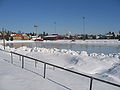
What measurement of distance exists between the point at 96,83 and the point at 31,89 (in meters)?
2.94

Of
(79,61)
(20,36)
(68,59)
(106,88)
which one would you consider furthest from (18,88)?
(20,36)

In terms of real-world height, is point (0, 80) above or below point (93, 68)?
above

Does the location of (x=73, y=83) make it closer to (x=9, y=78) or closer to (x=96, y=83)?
(x=96, y=83)

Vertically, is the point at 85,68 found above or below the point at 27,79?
below

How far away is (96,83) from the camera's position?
7.55 meters

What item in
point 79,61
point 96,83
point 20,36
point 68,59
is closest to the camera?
point 96,83

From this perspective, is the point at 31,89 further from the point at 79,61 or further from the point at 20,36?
the point at 20,36

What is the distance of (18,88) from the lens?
19.5 ft

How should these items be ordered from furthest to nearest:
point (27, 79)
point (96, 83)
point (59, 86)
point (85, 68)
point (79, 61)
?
point (79, 61) → point (85, 68) → point (96, 83) → point (27, 79) → point (59, 86)

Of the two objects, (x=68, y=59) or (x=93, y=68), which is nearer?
(x=93, y=68)

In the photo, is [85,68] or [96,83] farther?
[85,68]

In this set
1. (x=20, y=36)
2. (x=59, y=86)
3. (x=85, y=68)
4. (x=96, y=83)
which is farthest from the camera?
(x=20, y=36)

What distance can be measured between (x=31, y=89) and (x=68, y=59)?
39.0 feet

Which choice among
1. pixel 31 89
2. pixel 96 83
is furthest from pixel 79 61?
pixel 31 89
